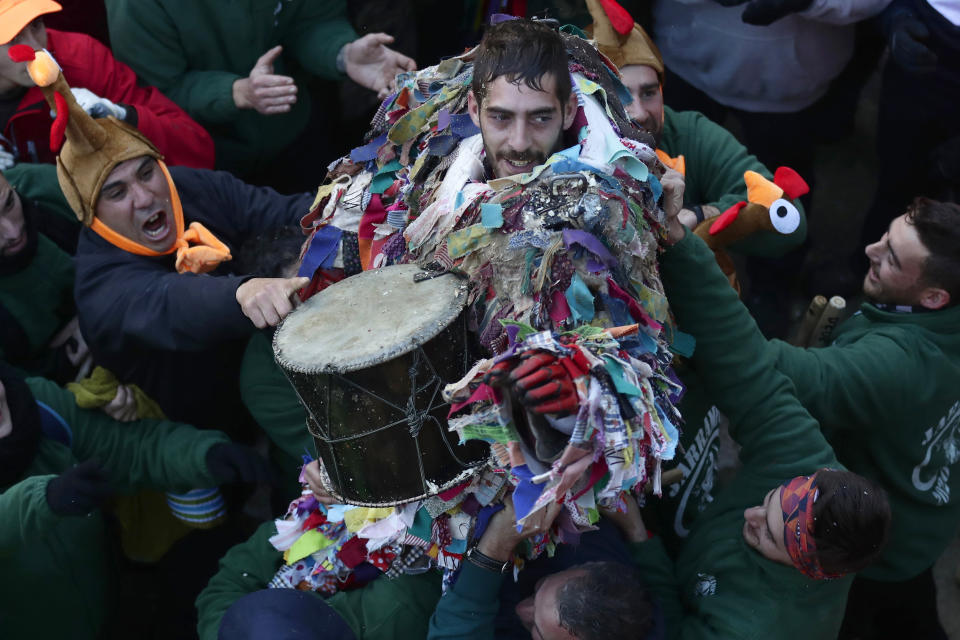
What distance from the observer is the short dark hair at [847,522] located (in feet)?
7.45

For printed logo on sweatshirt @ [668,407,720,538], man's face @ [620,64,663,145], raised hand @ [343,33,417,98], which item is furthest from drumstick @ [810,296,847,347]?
raised hand @ [343,33,417,98]

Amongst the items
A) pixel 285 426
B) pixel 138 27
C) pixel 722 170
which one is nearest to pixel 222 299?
pixel 285 426

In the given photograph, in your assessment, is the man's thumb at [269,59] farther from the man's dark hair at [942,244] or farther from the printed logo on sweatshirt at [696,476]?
the man's dark hair at [942,244]

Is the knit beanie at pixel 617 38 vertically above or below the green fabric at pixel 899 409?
above

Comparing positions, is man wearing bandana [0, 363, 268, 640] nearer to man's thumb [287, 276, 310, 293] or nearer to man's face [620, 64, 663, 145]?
man's thumb [287, 276, 310, 293]

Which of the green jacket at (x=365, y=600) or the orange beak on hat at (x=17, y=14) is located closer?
the green jacket at (x=365, y=600)

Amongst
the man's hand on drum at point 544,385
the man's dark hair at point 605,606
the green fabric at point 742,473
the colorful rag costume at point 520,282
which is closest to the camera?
the man's hand on drum at point 544,385

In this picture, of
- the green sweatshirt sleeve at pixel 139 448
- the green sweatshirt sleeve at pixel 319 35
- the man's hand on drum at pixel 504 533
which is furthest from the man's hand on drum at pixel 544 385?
the green sweatshirt sleeve at pixel 319 35

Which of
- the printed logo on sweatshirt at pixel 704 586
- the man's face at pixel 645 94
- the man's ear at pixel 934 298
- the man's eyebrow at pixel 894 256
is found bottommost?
the printed logo on sweatshirt at pixel 704 586

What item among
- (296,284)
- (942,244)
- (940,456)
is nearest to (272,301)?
(296,284)

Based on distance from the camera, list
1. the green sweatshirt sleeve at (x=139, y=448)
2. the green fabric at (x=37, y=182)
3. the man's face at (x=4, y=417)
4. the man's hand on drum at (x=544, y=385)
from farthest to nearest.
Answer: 1. the green fabric at (x=37, y=182)
2. the green sweatshirt sleeve at (x=139, y=448)
3. the man's face at (x=4, y=417)
4. the man's hand on drum at (x=544, y=385)

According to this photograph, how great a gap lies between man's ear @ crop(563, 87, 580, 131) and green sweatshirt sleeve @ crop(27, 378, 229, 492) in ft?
5.38

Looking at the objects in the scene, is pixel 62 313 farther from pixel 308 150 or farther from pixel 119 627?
pixel 308 150

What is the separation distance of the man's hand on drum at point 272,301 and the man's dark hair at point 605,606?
987 mm
